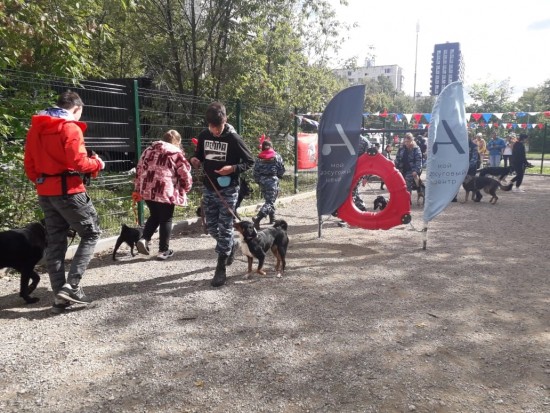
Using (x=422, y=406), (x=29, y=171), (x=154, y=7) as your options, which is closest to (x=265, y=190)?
(x=29, y=171)

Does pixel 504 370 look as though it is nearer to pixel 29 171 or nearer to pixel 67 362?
pixel 67 362

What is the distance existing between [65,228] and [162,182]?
1.83 metres

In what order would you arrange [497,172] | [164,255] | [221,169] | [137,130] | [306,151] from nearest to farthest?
1. [221,169]
2. [164,255]
3. [137,130]
4. [497,172]
5. [306,151]

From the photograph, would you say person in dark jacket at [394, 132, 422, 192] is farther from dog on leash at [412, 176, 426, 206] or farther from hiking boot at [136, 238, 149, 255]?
hiking boot at [136, 238, 149, 255]

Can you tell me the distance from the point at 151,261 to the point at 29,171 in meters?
2.42

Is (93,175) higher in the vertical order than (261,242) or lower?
higher

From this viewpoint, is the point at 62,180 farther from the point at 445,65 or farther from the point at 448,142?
the point at 445,65

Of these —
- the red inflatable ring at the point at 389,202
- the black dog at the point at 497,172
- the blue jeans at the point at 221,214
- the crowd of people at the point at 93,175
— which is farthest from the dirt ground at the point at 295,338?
the black dog at the point at 497,172

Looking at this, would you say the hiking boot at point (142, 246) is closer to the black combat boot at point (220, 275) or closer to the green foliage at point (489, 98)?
the black combat boot at point (220, 275)

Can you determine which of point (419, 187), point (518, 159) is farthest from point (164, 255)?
point (518, 159)

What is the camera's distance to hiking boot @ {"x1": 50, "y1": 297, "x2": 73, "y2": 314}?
4043 mm

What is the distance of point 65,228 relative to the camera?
4.06 metres

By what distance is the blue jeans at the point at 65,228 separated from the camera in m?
3.87

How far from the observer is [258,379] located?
9.55 feet
